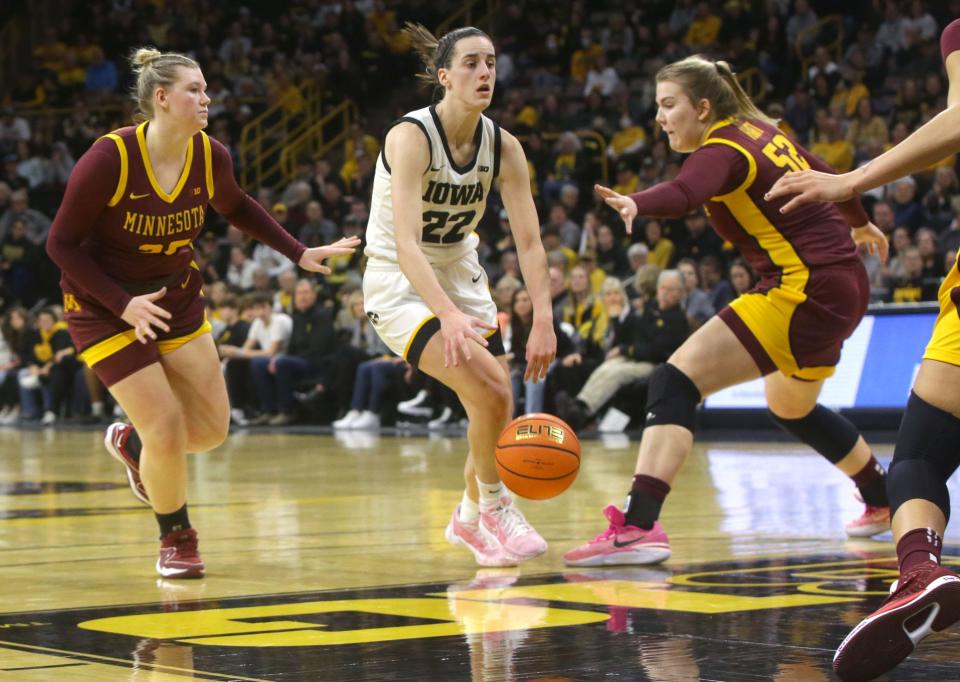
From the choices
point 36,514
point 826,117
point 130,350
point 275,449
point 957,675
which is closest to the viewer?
point 957,675

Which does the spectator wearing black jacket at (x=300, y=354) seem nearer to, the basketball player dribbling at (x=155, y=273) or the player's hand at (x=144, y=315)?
the basketball player dribbling at (x=155, y=273)

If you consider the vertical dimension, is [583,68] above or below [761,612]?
above

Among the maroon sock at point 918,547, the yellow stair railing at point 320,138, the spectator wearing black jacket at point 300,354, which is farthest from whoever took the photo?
the yellow stair railing at point 320,138

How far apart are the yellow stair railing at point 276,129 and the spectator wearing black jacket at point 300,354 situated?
25.1ft

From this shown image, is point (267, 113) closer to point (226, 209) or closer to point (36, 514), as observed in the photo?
point (36, 514)

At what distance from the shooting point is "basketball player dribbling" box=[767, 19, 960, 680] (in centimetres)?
358

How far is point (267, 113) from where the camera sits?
82.4 feet

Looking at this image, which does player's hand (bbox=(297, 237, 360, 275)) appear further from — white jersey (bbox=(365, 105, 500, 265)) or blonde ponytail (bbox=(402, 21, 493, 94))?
blonde ponytail (bbox=(402, 21, 493, 94))

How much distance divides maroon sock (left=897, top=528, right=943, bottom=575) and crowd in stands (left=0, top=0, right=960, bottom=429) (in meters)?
8.81

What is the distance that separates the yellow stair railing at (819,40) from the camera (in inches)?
791

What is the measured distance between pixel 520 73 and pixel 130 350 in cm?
1812

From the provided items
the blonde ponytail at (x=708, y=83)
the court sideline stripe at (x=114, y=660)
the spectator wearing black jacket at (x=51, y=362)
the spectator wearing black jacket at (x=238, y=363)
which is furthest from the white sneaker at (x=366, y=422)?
the court sideline stripe at (x=114, y=660)

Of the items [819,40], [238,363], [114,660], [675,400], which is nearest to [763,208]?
[675,400]

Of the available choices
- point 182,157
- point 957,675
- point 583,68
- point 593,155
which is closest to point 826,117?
point 593,155
